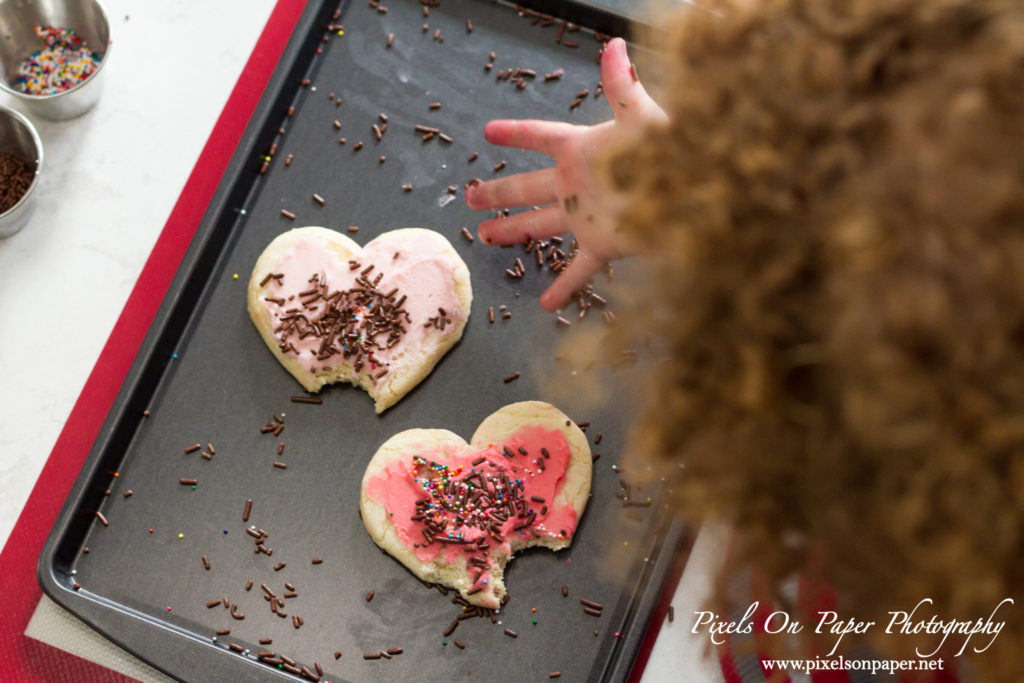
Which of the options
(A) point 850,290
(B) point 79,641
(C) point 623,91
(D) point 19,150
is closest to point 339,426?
(B) point 79,641

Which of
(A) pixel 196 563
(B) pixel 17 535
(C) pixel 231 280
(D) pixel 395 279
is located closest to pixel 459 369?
(D) pixel 395 279

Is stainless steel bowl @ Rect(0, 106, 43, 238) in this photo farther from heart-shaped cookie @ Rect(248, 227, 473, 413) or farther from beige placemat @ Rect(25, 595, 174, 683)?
beige placemat @ Rect(25, 595, 174, 683)

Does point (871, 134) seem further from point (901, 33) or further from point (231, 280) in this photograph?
point (231, 280)

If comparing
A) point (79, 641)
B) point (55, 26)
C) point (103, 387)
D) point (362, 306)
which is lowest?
point (79, 641)

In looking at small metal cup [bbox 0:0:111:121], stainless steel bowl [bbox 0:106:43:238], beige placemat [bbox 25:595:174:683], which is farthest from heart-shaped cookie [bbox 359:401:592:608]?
small metal cup [bbox 0:0:111:121]

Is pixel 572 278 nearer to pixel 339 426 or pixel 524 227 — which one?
pixel 524 227

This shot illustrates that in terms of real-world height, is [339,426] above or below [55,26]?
below
